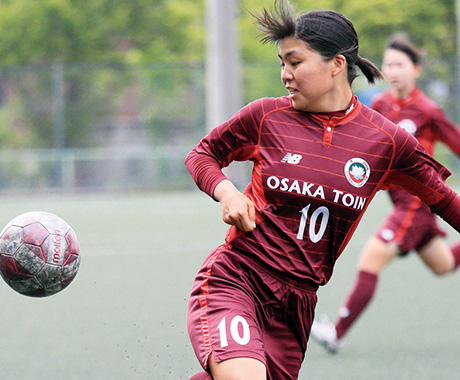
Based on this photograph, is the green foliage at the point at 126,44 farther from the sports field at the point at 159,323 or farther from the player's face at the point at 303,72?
the player's face at the point at 303,72

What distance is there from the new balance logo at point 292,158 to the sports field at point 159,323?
1.97 meters

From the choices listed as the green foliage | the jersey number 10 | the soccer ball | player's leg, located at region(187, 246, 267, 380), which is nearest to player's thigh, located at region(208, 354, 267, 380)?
player's leg, located at region(187, 246, 267, 380)

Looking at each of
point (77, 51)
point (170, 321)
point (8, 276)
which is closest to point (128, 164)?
point (77, 51)

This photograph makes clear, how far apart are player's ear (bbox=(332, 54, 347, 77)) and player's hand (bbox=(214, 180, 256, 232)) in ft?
2.05

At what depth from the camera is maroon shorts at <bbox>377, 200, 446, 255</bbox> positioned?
5941 millimetres

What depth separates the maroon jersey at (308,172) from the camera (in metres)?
3.35

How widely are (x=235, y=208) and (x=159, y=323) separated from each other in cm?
327

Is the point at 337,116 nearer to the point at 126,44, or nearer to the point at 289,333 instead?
the point at 289,333

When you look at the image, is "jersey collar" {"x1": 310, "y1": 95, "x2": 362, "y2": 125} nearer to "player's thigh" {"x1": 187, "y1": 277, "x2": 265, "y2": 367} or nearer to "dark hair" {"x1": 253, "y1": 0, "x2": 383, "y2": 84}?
"dark hair" {"x1": 253, "y1": 0, "x2": 383, "y2": 84}

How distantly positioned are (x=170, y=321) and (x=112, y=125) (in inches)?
535

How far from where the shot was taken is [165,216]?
13.7 metres

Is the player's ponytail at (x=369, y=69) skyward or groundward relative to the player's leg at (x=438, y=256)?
skyward

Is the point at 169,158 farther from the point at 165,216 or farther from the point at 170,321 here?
the point at 170,321

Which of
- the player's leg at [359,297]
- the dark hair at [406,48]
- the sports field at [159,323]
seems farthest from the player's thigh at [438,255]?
the dark hair at [406,48]
